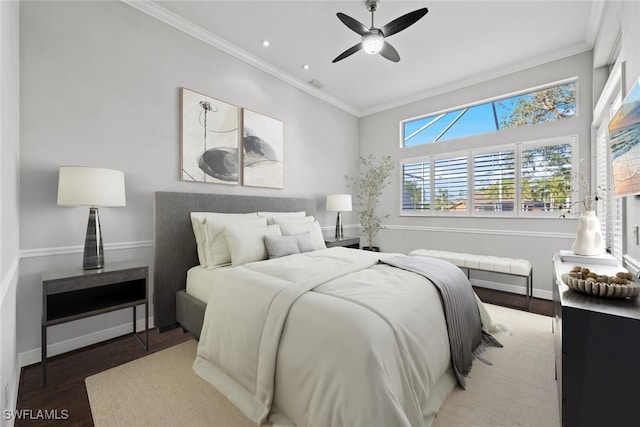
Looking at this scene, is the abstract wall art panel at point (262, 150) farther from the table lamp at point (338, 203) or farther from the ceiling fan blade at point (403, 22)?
the ceiling fan blade at point (403, 22)

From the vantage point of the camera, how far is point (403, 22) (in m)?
2.39

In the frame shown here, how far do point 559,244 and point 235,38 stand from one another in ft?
16.1

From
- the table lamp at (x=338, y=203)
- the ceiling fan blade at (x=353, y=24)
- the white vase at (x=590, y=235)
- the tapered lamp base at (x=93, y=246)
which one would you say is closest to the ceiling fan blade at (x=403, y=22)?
the ceiling fan blade at (x=353, y=24)

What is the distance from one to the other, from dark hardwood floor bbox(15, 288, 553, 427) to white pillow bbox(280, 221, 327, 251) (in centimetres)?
146

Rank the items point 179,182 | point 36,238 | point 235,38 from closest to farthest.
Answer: point 36,238, point 179,182, point 235,38

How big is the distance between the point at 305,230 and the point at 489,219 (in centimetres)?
288

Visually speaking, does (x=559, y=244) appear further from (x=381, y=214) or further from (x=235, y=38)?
(x=235, y=38)

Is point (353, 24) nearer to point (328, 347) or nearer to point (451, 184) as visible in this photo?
point (328, 347)

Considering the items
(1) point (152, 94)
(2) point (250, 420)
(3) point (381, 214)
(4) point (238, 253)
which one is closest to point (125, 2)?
(1) point (152, 94)

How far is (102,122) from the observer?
249 cm

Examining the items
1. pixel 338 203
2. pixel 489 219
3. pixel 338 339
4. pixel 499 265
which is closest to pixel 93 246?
pixel 338 339

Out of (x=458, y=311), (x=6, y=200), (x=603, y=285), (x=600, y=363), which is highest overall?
(x=6, y=200)

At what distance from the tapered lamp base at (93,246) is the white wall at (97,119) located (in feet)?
0.84

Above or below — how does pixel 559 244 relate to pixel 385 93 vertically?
below
